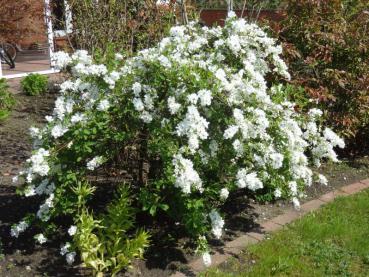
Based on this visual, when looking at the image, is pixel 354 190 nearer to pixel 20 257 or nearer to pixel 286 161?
pixel 286 161

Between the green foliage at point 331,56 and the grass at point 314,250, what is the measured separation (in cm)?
144

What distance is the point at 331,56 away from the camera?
5836mm

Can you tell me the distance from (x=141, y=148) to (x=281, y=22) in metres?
2.88

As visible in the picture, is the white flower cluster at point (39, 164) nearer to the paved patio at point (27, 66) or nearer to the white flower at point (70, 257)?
the white flower at point (70, 257)

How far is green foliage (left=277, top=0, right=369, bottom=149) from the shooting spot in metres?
5.66

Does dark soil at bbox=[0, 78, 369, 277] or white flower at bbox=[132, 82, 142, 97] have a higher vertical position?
white flower at bbox=[132, 82, 142, 97]

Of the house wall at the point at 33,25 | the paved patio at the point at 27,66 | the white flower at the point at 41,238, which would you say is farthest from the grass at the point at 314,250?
the paved patio at the point at 27,66

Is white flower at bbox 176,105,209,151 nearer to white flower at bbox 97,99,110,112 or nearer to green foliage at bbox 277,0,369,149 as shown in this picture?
white flower at bbox 97,99,110,112

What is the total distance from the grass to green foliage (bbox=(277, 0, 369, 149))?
1435mm

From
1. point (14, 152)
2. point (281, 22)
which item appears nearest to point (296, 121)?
point (281, 22)

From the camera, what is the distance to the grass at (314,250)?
3.76 m

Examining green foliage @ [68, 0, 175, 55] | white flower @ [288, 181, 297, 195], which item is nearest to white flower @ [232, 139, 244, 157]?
white flower @ [288, 181, 297, 195]

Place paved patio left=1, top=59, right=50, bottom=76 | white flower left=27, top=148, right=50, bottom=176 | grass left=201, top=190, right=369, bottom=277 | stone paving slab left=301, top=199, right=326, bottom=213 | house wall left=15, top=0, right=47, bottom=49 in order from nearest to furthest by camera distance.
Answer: white flower left=27, top=148, right=50, bottom=176
grass left=201, top=190, right=369, bottom=277
stone paving slab left=301, top=199, right=326, bottom=213
house wall left=15, top=0, right=47, bottom=49
paved patio left=1, top=59, right=50, bottom=76

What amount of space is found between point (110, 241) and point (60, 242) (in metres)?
0.54
